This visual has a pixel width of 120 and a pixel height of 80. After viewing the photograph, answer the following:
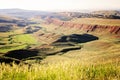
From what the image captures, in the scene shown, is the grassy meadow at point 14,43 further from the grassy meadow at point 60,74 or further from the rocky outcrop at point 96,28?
the grassy meadow at point 60,74

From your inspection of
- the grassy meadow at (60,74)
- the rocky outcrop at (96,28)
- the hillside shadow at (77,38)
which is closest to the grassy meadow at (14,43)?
the hillside shadow at (77,38)

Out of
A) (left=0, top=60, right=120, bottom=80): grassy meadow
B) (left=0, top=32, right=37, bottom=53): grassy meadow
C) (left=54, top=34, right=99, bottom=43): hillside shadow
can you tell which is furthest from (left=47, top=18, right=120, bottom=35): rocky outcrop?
(left=0, top=60, right=120, bottom=80): grassy meadow

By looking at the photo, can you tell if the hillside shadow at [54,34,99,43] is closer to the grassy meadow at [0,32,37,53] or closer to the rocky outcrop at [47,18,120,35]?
the rocky outcrop at [47,18,120,35]

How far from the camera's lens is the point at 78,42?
105875 millimetres

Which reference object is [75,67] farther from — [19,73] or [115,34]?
[115,34]

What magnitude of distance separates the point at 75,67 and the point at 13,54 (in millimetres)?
64257

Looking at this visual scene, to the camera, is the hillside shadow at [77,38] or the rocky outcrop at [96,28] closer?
the hillside shadow at [77,38]

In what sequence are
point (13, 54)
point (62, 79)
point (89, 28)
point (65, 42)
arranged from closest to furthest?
1. point (62, 79)
2. point (13, 54)
3. point (65, 42)
4. point (89, 28)

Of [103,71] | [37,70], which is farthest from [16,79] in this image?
[103,71]

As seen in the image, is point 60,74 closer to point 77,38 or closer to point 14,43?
point 14,43

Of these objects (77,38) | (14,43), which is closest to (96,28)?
(77,38)

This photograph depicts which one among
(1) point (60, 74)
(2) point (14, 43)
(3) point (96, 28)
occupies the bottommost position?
(2) point (14, 43)

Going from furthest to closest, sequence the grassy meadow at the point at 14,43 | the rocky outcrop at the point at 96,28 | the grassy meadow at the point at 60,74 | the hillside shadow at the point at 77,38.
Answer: the rocky outcrop at the point at 96,28 → the hillside shadow at the point at 77,38 → the grassy meadow at the point at 14,43 → the grassy meadow at the point at 60,74

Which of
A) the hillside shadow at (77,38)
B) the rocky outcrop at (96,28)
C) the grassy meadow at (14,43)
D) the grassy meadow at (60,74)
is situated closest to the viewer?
the grassy meadow at (60,74)
